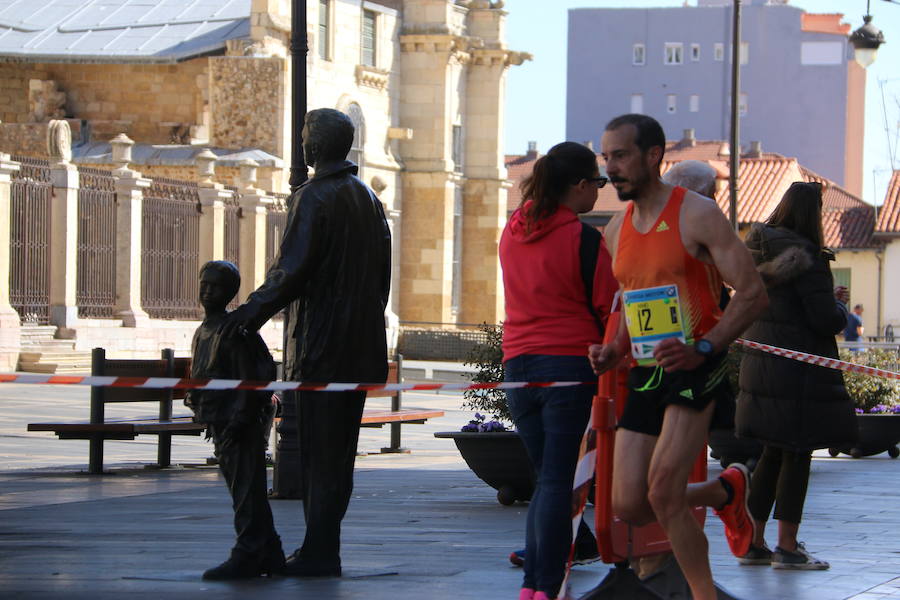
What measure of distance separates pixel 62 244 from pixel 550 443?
2613cm

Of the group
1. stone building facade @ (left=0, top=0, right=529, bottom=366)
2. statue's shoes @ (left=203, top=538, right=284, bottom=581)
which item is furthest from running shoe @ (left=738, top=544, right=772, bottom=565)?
stone building facade @ (left=0, top=0, right=529, bottom=366)

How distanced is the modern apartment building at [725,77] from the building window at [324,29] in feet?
142

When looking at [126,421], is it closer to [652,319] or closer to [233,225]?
[652,319]

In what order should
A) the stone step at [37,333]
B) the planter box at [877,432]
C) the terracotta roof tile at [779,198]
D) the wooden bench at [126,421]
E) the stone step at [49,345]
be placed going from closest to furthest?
1. the wooden bench at [126,421]
2. the planter box at [877,432]
3. the stone step at [49,345]
4. the stone step at [37,333]
5. the terracotta roof tile at [779,198]

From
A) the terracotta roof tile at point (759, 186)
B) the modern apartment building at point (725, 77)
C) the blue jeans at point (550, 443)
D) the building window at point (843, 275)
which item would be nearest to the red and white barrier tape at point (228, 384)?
the blue jeans at point (550, 443)

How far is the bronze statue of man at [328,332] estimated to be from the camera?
23.4 feet

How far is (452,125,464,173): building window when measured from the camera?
175ft

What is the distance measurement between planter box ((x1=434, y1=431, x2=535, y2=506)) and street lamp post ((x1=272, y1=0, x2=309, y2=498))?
1.10 m

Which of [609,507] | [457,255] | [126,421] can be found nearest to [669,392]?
[609,507]

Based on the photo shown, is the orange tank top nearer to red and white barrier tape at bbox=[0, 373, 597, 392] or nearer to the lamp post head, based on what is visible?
red and white barrier tape at bbox=[0, 373, 597, 392]

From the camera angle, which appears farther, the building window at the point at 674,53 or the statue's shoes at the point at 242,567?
the building window at the point at 674,53

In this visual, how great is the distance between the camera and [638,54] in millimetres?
95125

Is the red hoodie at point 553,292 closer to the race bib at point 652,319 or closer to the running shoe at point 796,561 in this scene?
the race bib at point 652,319

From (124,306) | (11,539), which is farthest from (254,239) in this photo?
(11,539)
